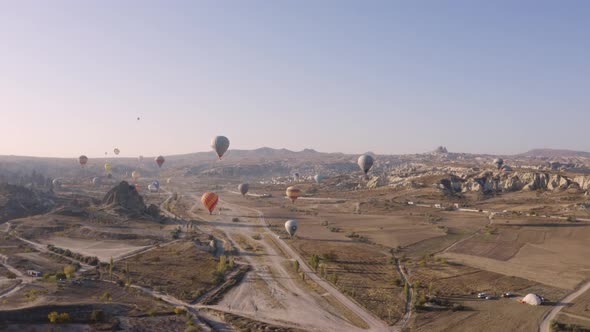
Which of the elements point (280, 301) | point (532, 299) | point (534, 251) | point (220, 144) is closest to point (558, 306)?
point (532, 299)

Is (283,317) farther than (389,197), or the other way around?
(389,197)

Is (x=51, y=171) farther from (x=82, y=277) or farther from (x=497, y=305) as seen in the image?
(x=497, y=305)

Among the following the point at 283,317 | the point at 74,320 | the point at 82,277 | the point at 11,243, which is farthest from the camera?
the point at 11,243

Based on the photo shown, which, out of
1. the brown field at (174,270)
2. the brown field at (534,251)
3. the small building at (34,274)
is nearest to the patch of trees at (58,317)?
the brown field at (174,270)

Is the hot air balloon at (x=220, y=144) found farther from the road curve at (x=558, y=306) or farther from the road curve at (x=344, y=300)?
the road curve at (x=558, y=306)

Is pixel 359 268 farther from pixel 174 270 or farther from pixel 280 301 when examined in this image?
pixel 174 270

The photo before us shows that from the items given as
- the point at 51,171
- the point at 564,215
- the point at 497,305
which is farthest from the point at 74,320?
the point at 51,171
